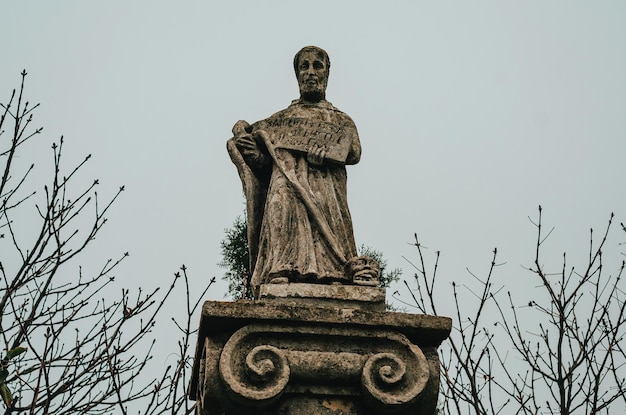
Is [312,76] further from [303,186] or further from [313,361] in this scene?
[313,361]

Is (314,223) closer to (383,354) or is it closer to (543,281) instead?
(383,354)

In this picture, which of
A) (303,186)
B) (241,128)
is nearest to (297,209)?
(303,186)

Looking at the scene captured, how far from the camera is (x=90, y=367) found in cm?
750

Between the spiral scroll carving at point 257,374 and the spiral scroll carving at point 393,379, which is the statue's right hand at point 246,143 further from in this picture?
the spiral scroll carving at point 393,379

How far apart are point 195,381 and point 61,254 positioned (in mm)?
2374

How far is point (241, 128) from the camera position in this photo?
6.84 metres

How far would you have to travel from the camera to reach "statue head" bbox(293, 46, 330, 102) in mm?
7055

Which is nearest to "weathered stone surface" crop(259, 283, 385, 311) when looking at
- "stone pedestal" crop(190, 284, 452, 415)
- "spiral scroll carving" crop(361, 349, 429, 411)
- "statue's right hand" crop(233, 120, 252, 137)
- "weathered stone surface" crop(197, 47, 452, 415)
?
"weathered stone surface" crop(197, 47, 452, 415)

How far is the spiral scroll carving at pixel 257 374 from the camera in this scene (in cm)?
525

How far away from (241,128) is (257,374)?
220cm

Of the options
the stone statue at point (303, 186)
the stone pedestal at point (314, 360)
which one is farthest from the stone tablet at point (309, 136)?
the stone pedestal at point (314, 360)

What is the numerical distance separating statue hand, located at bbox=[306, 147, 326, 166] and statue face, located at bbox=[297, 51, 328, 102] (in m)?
0.60

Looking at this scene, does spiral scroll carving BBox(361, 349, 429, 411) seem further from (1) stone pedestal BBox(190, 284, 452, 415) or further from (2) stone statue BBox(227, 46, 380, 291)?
(2) stone statue BBox(227, 46, 380, 291)

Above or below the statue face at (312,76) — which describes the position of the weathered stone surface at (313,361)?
below
